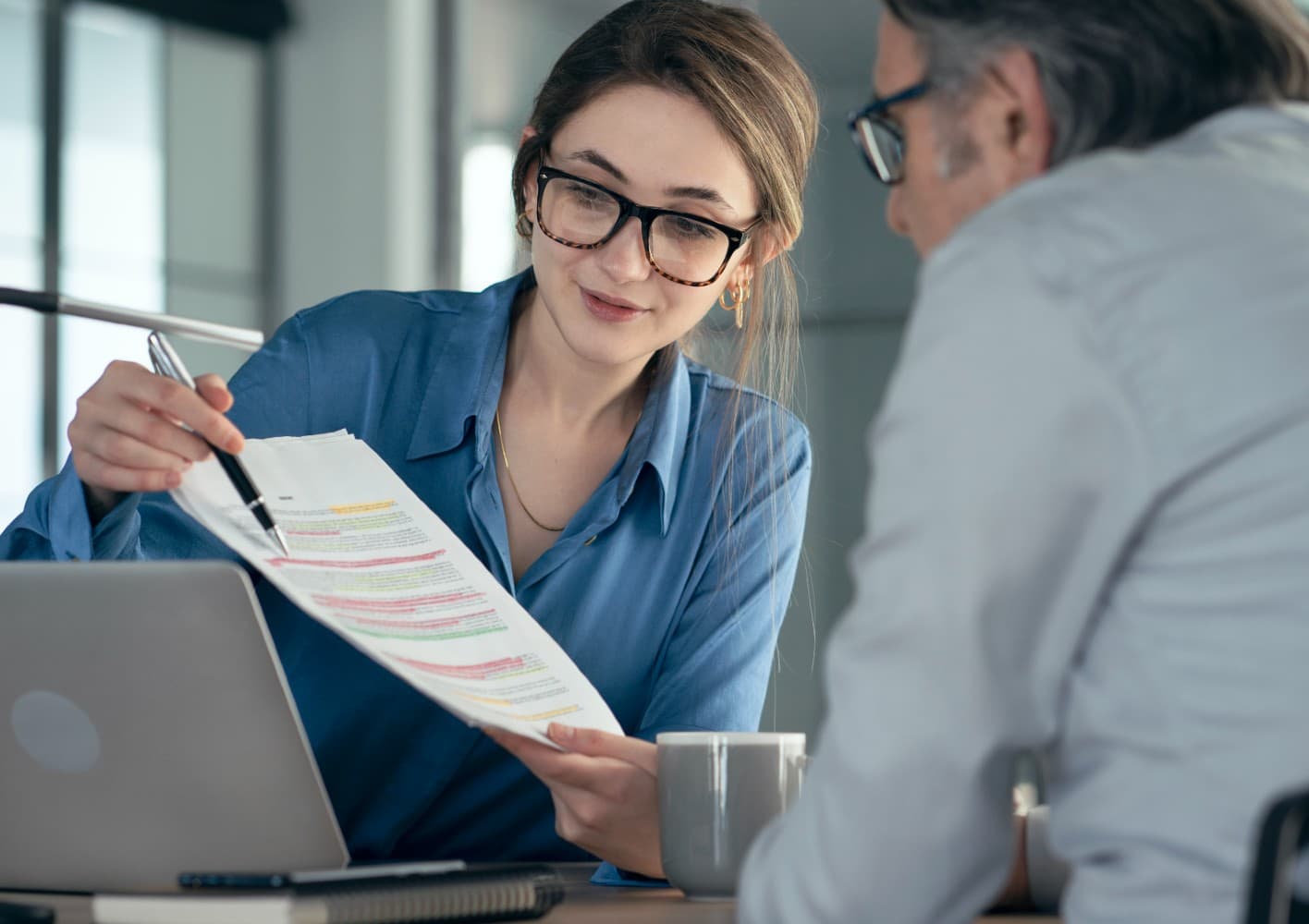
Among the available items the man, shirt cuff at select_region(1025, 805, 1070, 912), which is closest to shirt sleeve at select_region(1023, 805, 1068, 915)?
shirt cuff at select_region(1025, 805, 1070, 912)

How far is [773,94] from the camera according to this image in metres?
1.71

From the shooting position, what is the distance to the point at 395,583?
1.17 metres

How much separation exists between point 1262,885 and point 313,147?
5829mm

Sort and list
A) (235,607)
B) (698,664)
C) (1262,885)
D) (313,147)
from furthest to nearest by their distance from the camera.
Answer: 1. (313,147)
2. (698,664)
3. (235,607)
4. (1262,885)

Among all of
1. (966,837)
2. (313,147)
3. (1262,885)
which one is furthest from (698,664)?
(313,147)

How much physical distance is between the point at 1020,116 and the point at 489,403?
939 mm

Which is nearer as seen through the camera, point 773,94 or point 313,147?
point 773,94

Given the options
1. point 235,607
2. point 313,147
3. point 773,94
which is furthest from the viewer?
point 313,147

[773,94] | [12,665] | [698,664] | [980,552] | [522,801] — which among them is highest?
[773,94]

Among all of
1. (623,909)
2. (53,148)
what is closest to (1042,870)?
(623,909)

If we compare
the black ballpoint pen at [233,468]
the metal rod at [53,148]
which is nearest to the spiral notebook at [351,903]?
the black ballpoint pen at [233,468]

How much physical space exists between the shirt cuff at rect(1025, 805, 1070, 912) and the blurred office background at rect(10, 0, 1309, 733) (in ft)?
13.5

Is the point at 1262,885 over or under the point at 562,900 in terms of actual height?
over

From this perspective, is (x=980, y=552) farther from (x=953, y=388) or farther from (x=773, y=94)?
(x=773, y=94)
